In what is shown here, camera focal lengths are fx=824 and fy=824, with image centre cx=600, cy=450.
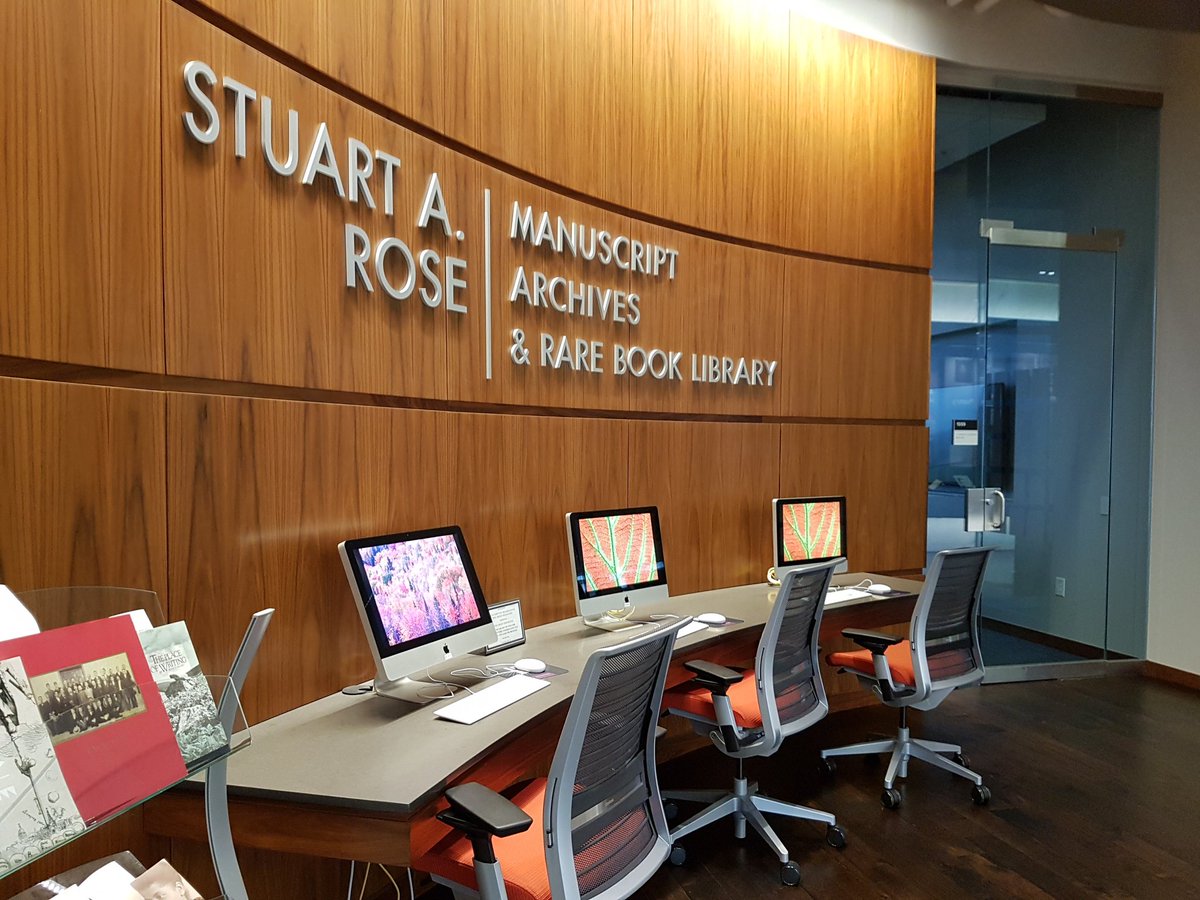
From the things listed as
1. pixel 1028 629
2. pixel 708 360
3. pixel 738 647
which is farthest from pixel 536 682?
pixel 1028 629

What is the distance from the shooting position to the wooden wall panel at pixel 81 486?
67.9 inches

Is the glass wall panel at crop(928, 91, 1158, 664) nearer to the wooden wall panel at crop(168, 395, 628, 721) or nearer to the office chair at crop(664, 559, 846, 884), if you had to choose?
the office chair at crop(664, 559, 846, 884)

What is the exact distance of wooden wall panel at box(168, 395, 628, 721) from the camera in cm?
219

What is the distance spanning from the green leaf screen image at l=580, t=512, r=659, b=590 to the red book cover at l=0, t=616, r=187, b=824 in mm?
2233

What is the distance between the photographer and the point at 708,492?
4418 millimetres

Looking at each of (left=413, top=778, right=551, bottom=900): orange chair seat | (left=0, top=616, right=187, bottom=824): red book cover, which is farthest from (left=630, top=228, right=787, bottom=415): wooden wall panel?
(left=0, top=616, right=187, bottom=824): red book cover

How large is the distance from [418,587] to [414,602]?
0.18 feet

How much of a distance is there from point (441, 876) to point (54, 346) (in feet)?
5.04

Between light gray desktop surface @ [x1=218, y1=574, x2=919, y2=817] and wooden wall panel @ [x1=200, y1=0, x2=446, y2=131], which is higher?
wooden wall panel @ [x1=200, y1=0, x2=446, y2=131]

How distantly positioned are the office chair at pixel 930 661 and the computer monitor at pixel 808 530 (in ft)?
1.91

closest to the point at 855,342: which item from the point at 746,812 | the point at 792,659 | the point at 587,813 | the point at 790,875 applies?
the point at 792,659

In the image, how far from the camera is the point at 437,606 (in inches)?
103

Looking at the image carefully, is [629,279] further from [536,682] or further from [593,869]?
[593,869]

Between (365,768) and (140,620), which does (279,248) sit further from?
(365,768)
